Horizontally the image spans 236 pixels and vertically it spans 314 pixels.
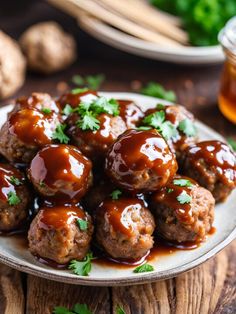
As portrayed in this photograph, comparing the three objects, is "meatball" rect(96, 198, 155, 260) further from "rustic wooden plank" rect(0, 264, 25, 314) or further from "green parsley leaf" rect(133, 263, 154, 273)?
"rustic wooden plank" rect(0, 264, 25, 314)

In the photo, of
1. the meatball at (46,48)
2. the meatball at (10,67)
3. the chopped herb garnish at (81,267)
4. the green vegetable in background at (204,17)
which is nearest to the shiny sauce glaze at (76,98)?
the chopped herb garnish at (81,267)

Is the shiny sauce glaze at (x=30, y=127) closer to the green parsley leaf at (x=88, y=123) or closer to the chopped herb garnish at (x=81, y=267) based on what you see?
the green parsley leaf at (x=88, y=123)

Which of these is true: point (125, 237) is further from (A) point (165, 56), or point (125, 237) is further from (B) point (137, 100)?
(A) point (165, 56)

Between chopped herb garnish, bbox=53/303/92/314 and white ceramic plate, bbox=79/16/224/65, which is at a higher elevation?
white ceramic plate, bbox=79/16/224/65

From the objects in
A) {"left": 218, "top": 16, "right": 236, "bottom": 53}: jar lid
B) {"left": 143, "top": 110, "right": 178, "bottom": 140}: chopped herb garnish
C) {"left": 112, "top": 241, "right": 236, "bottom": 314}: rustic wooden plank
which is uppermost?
{"left": 218, "top": 16, "right": 236, "bottom": 53}: jar lid

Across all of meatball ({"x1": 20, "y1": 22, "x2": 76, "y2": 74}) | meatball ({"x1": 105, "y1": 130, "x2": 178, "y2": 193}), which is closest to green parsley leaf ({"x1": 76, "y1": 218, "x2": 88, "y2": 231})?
meatball ({"x1": 105, "y1": 130, "x2": 178, "y2": 193})
